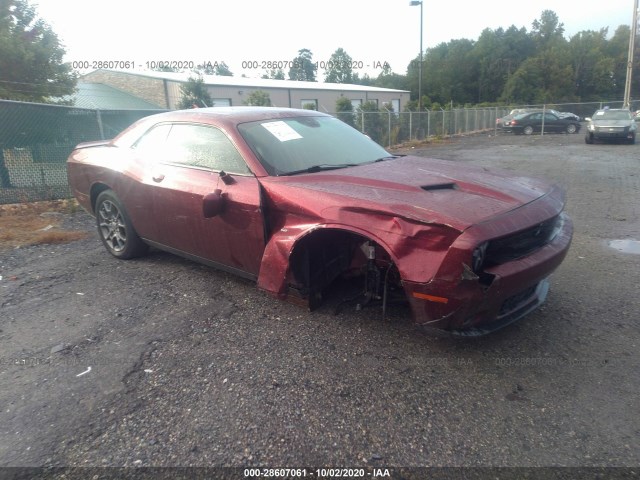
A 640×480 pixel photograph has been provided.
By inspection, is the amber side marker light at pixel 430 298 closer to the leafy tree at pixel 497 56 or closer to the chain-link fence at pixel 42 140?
the chain-link fence at pixel 42 140

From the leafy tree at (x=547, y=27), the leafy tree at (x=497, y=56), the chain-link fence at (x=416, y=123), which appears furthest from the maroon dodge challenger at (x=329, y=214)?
the leafy tree at (x=547, y=27)

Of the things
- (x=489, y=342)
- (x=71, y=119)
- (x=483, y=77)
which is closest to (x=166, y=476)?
(x=489, y=342)

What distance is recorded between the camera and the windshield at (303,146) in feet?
12.2

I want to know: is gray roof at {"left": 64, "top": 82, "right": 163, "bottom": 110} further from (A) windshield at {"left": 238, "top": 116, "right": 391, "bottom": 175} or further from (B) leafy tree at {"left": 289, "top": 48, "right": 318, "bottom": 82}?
(B) leafy tree at {"left": 289, "top": 48, "right": 318, "bottom": 82}

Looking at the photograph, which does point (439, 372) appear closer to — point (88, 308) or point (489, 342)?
point (489, 342)

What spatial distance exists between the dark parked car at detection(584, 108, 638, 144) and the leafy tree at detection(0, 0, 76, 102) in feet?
67.2

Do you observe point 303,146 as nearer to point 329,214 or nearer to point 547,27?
point 329,214

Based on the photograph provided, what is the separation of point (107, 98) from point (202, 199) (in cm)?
2896

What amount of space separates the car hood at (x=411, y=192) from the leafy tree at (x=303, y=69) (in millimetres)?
88068

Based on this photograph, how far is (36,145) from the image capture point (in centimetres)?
795

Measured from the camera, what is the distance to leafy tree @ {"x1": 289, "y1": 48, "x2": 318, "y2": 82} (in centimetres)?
8832

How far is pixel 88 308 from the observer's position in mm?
3945

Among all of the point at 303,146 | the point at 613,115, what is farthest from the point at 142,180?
the point at 613,115

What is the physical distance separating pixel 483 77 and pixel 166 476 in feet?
258
